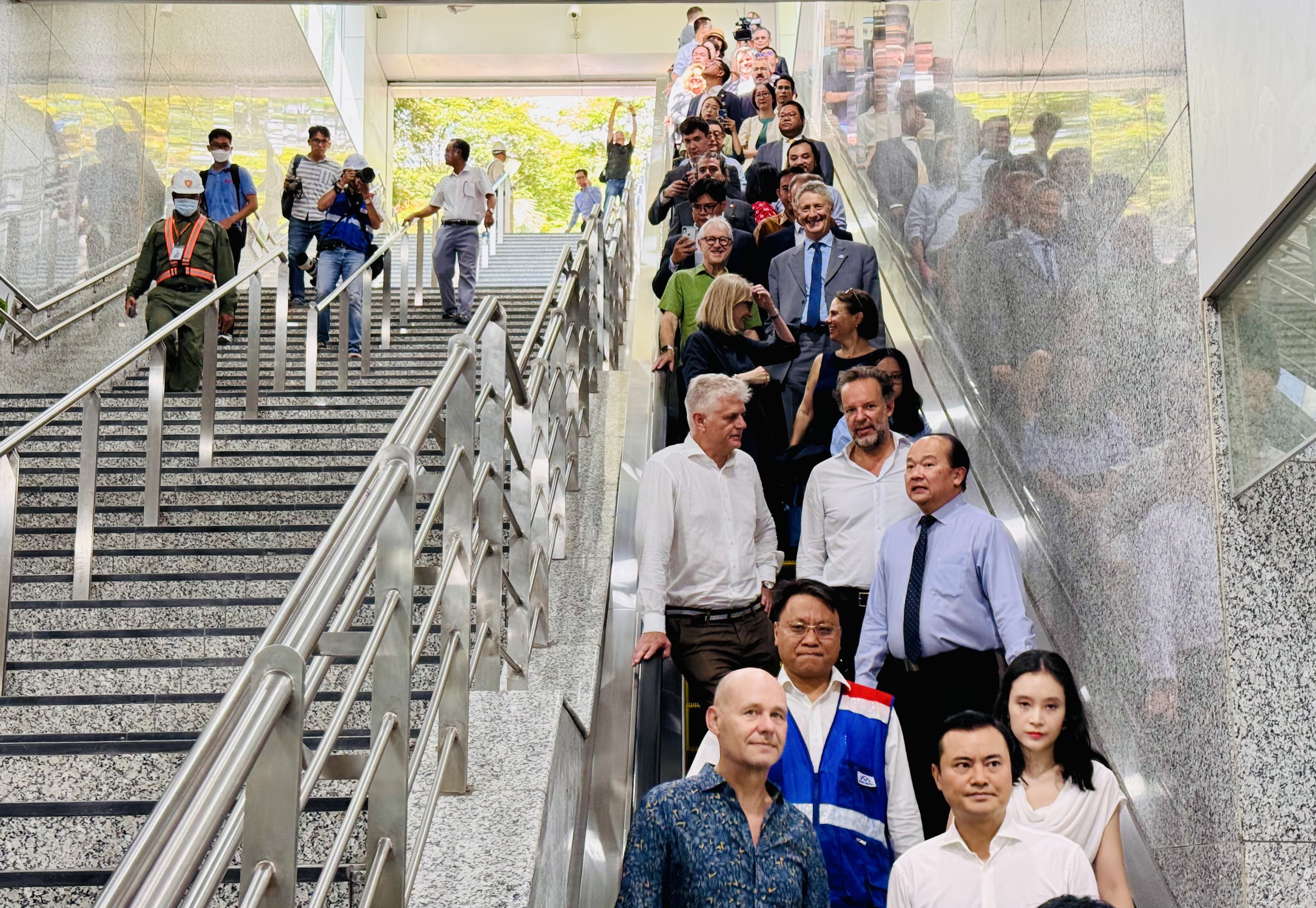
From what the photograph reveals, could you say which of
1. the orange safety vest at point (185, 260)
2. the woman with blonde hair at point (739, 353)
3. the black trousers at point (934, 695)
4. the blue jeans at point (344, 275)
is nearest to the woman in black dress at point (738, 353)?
the woman with blonde hair at point (739, 353)

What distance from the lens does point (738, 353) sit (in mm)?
7086

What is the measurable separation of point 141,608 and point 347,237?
238 inches

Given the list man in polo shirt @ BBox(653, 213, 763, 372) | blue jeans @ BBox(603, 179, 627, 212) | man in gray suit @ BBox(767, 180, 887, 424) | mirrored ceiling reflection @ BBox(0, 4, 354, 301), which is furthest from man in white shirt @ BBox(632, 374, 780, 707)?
blue jeans @ BBox(603, 179, 627, 212)

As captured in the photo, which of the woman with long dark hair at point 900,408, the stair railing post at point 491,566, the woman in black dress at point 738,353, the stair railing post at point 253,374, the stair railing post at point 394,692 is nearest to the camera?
the stair railing post at point 394,692

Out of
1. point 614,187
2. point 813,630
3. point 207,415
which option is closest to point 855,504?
point 813,630

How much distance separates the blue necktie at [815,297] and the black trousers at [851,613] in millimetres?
2674

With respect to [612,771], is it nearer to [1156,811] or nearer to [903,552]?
[903,552]

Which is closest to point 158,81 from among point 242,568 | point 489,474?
point 242,568

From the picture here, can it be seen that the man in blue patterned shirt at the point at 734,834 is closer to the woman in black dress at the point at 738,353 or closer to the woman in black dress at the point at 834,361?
the woman in black dress at the point at 834,361

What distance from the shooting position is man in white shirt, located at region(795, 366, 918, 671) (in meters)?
5.27

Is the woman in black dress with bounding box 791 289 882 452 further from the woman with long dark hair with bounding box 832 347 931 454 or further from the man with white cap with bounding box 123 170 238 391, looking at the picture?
the man with white cap with bounding box 123 170 238 391

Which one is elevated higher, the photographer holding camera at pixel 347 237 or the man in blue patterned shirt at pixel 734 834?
the photographer holding camera at pixel 347 237

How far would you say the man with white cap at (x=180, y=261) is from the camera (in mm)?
9680

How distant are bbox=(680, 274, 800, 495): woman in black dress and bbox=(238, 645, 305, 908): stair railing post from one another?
4806 millimetres
